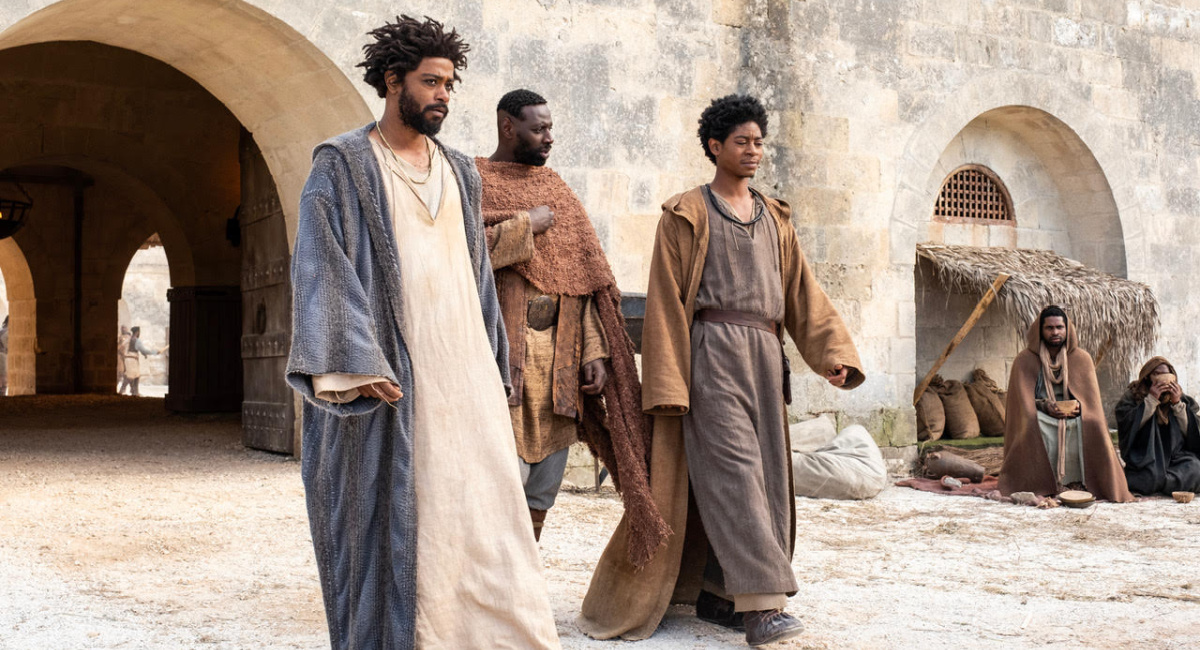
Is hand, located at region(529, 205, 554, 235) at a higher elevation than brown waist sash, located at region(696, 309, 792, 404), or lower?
higher

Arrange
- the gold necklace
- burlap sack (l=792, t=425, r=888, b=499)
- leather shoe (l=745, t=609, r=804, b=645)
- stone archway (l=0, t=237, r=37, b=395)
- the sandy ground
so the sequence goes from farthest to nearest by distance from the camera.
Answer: stone archway (l=0, t=237, r=37, b=395), burlap sack (l=792, t=425, r=888, b=499), the sandy ground, leather shoe (l=745, t=609, r=804, b=645), the gold necklace

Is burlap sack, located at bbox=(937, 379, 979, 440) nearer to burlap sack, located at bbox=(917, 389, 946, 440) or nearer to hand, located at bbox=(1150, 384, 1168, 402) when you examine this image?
burlap sack, located at bbox=(917, 389, 946, 440)

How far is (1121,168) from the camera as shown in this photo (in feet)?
31.4

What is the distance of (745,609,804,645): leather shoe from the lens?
3.54 m

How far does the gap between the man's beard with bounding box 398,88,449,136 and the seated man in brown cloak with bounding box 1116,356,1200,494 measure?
6.01m

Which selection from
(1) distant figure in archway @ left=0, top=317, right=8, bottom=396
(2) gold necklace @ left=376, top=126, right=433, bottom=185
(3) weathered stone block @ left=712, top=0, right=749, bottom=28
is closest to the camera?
(2) gold necklace @ left=376, top=126, right=433, bottom=185

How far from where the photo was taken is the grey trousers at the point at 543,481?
12.4 ft

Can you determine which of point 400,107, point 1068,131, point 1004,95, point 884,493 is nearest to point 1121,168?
point 1068,131

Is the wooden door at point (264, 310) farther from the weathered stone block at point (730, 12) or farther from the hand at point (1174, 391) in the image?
the hand at point (1174, 391)

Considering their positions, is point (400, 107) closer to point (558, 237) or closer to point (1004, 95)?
point (558, 237)

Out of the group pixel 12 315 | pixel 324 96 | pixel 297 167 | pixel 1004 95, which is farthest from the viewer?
pixel 12 315

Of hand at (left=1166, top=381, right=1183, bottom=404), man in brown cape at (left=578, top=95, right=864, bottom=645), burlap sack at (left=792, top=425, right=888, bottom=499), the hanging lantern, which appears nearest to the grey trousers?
man in brown cape at (left=578, top=95, right=864, bottom=645)

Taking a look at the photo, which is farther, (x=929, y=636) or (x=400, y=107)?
(x=929, y=636)

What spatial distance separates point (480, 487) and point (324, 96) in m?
4.21
